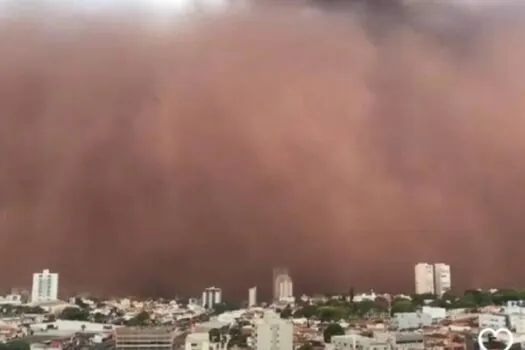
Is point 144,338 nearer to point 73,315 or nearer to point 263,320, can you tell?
point 73,315

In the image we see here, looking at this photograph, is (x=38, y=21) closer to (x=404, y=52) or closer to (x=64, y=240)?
(x=64, y=240)

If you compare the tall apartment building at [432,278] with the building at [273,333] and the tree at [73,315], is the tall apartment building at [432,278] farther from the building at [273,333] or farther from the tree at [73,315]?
the tree at [73,315]

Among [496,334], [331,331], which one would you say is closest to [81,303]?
[331,331]

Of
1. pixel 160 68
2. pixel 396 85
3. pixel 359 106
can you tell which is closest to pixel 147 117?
pixel 160 68

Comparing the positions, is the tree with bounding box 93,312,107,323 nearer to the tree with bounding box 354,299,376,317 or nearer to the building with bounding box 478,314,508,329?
the tree with bounding box 354,299,376,317

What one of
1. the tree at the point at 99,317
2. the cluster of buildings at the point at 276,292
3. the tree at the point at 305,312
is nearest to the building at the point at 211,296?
the cluster of buildings at the point at 276,292

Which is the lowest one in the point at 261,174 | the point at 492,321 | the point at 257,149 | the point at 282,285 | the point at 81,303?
the point at 492,321
